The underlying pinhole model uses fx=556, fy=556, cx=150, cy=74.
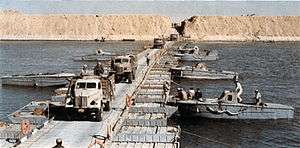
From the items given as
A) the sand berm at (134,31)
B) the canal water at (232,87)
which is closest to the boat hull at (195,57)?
the canal water at (232,87)

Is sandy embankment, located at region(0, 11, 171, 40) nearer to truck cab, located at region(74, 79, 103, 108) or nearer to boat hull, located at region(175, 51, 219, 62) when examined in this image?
boat hull, located at region(175, 51, 219, 62)

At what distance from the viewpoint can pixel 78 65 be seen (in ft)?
296

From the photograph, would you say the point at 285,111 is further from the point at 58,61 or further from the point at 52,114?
the point at 58,61

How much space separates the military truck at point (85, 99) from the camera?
31328mm

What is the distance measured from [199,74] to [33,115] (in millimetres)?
37905

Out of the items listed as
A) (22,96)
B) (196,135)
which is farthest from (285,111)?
(22,96)

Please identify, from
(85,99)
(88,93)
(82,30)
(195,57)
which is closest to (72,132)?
(85,99)

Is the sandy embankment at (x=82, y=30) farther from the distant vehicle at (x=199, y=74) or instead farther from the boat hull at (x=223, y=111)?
the boat hull at (x=223, y=111)

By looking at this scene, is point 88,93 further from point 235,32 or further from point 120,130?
point 235,32

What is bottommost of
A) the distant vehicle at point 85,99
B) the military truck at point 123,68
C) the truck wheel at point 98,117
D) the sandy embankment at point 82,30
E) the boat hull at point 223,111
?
the boat hull at point 223,111

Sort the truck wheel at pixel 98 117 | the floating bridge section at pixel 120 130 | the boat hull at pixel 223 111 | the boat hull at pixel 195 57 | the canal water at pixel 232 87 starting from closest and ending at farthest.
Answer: the floating bridge section at pixel 120 130 → the truck wheel at pixel 98 117 → the canal water at pixel 232 87 → the boat hull at pixel 223 111 → the boat hull at pixel 195 57

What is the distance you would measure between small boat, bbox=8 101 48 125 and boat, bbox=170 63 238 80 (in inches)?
1315

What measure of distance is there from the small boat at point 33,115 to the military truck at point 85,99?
2.09 m

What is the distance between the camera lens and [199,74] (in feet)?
229
